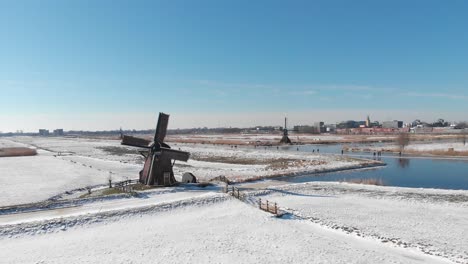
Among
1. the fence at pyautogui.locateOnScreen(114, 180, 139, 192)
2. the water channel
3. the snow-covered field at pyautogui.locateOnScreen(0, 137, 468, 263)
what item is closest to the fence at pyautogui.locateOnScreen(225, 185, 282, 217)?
the snow-covered field at pyautogui.locateOnScreen(0, 137, 468, 263)

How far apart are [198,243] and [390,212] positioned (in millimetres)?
12669

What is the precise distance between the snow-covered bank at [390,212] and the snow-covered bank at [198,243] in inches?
54.7

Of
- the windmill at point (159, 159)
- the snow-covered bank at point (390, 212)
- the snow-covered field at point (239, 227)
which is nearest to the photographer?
the snow-covered field at point (239, 227)

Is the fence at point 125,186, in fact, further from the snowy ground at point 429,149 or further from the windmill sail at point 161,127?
the snowy ground at point 429,149

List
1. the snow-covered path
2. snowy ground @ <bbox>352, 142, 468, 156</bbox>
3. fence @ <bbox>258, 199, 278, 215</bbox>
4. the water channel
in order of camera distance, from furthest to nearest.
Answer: snowy ground @ <bbox>352, 142, 468, 156</bbox>
the water channel
fence @ <bbox>258, 199, 278, 215</bbox>
the snow-covered path

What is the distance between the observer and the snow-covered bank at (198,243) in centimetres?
1560

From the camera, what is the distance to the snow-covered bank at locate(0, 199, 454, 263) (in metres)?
15.6

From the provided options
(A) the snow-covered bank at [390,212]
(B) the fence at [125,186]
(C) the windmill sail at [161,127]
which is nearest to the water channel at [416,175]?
(A) the snow-covered bank at [390,212]

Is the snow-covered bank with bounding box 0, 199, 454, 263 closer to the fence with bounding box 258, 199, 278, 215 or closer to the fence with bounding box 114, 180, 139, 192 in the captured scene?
the fence with bounding box 258, 199, 278, 215

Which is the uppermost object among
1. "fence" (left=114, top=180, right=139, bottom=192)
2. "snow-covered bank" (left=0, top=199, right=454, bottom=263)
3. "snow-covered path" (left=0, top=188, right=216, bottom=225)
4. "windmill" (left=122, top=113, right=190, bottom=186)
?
"windmill" (left=122, top=113, right=190, bottom=186)

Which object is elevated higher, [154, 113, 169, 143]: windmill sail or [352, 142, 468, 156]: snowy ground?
[154, 113, 169, 143]: windmill sail

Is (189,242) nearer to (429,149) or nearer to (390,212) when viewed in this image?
(390,212)

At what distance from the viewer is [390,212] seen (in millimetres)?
22406

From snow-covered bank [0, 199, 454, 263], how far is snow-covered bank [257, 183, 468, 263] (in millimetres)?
1389
